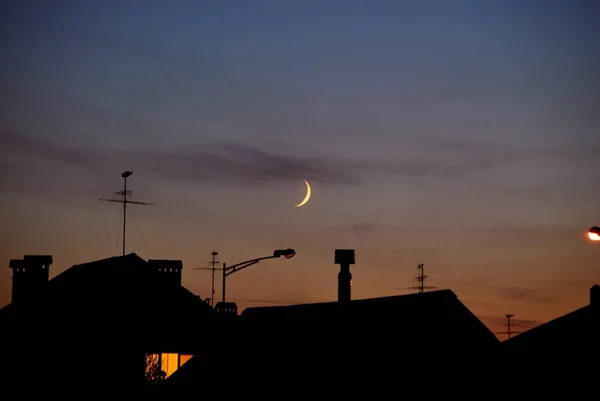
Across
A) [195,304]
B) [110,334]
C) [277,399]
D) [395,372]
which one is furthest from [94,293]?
[395,372]

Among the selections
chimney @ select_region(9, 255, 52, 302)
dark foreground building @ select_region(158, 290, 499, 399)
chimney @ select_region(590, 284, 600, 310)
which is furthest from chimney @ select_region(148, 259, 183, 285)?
chimney @ select_region(590, 284, 600, 310)

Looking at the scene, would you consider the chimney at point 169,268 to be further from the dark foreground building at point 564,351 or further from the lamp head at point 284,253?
the dark foreground building at point 564,351

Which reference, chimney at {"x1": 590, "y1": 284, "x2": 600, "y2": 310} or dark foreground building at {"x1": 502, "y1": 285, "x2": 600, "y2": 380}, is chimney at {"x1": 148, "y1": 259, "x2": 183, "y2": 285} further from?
chimney at {"x1": 590, "y1": 284, "x2": 600, "y2": 310}

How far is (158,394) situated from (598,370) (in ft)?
48.4

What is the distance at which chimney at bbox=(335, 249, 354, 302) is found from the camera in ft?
122

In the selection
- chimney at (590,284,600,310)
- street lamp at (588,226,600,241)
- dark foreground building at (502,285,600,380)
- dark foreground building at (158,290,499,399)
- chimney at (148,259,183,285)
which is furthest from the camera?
chimney at (148,259,183,285)

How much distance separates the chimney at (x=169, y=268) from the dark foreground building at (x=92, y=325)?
1.29ft

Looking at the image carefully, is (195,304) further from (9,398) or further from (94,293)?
(9,398)

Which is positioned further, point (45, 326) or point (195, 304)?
point (195, 304)

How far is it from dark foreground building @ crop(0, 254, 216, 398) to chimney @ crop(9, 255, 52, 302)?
0.17ft

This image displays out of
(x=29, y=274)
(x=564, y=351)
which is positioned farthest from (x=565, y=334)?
(x=29, y=274)

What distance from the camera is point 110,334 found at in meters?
43.9

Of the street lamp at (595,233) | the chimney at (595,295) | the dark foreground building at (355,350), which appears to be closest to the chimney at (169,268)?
the dark foreground building at (355,350)

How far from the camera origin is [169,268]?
48812 mm
